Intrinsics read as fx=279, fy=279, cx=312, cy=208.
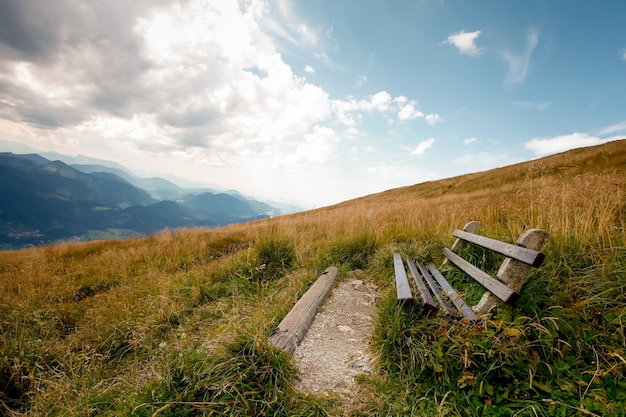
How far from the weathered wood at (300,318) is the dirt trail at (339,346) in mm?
104

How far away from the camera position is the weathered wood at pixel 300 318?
128 inches

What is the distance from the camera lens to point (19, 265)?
27.8 ft

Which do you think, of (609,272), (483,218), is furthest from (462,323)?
(483,218)

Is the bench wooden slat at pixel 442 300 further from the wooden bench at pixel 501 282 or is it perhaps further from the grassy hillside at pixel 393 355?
the grassy hillside at pixel 393 355

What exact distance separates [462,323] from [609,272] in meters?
1.62

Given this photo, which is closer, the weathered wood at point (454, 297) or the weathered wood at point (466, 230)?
the weathered wood at point (454, 297)

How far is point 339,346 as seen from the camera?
11.4 ft

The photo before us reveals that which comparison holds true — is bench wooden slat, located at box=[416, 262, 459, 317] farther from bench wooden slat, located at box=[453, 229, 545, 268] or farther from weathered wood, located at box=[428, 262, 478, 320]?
bench wooden slat, located at box=[453, 229, 545, 268]

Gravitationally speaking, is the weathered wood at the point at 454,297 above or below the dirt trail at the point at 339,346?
above

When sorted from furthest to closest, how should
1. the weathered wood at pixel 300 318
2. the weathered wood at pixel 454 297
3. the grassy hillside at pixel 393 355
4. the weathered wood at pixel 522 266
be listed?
the weathered wood at pixel 300 318 < the weathered wood at pixel 454 297 < the weathered wood at pixel 522 266 < the grassy hillside at pixel 393 355

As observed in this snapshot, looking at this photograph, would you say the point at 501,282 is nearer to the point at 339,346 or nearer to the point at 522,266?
the point at 522,266

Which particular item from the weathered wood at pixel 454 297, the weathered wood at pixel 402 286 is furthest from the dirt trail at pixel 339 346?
the weathered wood at pixel 454 297

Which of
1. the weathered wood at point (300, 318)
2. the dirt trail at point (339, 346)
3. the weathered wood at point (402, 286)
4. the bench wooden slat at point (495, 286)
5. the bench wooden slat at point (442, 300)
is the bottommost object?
the dirt trail at point (339, 346)

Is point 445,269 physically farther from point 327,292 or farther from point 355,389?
point 355,389
